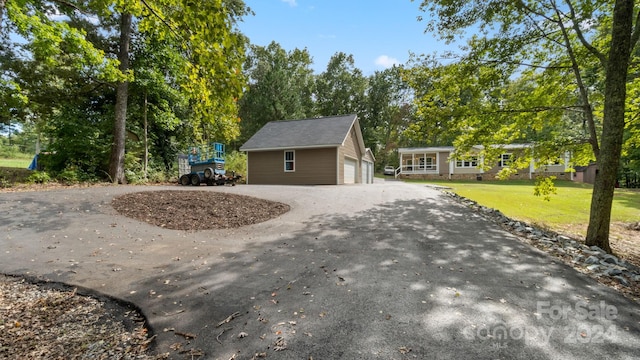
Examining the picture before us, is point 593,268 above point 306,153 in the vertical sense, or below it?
below

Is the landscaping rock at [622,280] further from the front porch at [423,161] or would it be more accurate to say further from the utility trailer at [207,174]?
the front porch at [423,161]

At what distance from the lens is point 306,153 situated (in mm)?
18312

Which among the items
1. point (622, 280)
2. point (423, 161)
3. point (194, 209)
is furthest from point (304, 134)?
point (423, 161)

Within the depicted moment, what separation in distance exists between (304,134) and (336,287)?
16694 mm

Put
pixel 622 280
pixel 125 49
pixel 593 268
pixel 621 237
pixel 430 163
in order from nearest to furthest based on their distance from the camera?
pixel 622 280, pixel 593 268, pixel 621 237, pixel 125 49, pixel 430 163

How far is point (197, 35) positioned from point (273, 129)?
61.2ft

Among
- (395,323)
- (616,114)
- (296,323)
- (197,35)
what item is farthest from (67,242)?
(616,114)

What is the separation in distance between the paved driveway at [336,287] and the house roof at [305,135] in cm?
1177

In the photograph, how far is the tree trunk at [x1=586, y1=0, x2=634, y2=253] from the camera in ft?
18.0

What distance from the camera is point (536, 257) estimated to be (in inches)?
184

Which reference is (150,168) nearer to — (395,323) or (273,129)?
(273,129)

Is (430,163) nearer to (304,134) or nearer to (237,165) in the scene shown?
(304,134)

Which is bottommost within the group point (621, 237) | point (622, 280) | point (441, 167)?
point (621, 237)

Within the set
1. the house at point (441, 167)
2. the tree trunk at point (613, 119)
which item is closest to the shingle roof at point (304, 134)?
the tree trunk at point (613, 119)
